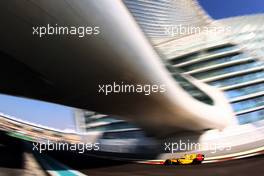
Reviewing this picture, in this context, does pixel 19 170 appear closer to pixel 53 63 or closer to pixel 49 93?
pixel 53 63

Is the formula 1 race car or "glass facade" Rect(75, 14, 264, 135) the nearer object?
the formula 1 race car

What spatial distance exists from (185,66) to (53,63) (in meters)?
23.3

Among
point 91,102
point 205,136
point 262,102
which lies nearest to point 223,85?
point 262,102

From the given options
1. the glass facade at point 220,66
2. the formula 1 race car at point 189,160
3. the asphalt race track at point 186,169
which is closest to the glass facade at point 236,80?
the glass facade at point 220,66

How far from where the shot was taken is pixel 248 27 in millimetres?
45188

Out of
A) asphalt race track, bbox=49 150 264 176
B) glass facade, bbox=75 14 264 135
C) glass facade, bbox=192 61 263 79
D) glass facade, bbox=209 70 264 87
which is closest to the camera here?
asphalt race track, bbox=49 150 264 176

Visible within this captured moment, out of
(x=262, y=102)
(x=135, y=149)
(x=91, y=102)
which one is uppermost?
(x=262, y=102)

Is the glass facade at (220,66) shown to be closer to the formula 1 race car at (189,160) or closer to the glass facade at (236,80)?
the glass facade at (236,80)

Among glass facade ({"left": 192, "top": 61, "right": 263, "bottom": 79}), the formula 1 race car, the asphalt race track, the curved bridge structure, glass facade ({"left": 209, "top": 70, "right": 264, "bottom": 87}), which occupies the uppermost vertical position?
glass facade ({"left": 192, "top": 61, "right": 263, "bottom": 79})

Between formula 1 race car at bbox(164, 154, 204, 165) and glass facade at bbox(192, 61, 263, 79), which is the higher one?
glass facade at bbox(192, 61, 263, 79)

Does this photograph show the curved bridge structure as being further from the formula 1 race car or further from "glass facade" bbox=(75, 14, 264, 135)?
"glass facade" bbox=(75, 14, 264, 135)

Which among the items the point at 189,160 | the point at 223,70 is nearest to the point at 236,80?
the point at 223,70

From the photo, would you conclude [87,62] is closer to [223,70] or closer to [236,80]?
[236,80]

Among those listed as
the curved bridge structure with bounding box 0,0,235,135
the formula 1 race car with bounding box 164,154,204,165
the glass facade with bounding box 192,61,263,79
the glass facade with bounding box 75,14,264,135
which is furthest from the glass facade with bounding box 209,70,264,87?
the formula 1 race car with bounding box 164,154,204,165
